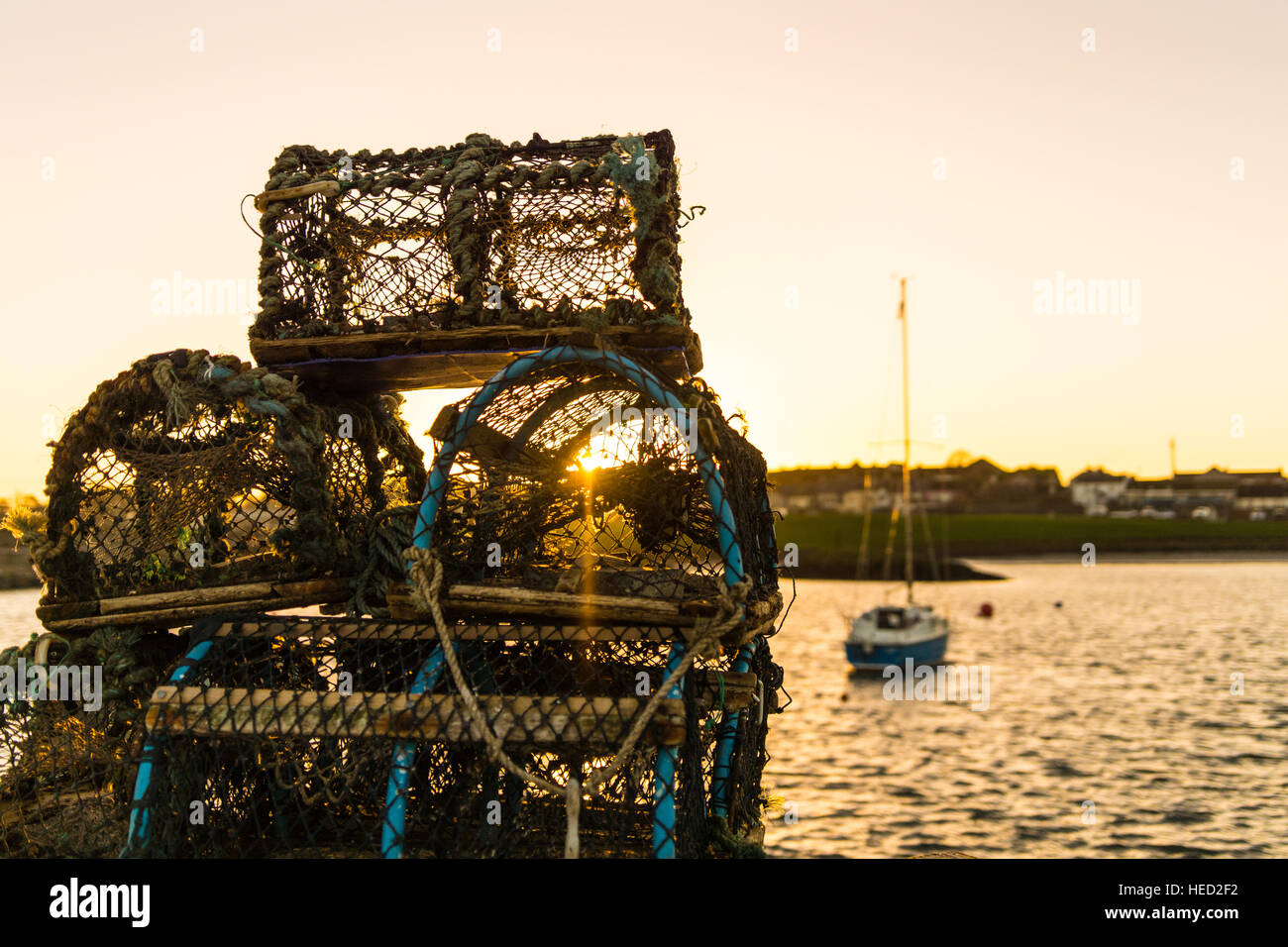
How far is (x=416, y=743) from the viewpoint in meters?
3.64

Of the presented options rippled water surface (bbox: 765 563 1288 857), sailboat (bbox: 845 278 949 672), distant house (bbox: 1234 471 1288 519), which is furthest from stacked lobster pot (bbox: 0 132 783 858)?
distant house (bbox: 1234 471 1288 519)

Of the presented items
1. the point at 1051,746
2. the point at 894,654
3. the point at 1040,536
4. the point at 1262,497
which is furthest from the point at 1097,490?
the point at 1051,746

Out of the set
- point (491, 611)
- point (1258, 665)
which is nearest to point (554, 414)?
point (491, 611)

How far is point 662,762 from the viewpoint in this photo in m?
3.45

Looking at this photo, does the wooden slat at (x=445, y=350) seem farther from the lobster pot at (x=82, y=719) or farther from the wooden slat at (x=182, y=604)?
the lobster pot at (x=82, y=719)

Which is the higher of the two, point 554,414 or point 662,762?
point 554,414

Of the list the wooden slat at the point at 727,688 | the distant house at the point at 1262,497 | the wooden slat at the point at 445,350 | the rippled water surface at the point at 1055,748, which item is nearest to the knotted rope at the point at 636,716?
the wooden slat at the point at 727,688

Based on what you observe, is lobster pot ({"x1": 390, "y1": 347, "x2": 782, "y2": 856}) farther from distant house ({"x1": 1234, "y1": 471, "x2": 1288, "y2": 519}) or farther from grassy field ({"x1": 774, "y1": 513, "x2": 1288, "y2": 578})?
distant house ({"x1": 1234, "y1": 471, "x2": 1288, "y2": 519})

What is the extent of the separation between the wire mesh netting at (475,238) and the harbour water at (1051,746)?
3.11m

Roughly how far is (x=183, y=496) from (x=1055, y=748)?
25.9 m

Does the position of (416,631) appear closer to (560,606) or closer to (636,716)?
(560,606)

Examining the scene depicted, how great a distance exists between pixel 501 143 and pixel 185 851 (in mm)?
3168

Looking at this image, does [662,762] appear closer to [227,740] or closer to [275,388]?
[227,740]

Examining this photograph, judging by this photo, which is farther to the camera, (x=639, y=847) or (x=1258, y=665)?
(x=1258, y=665)
